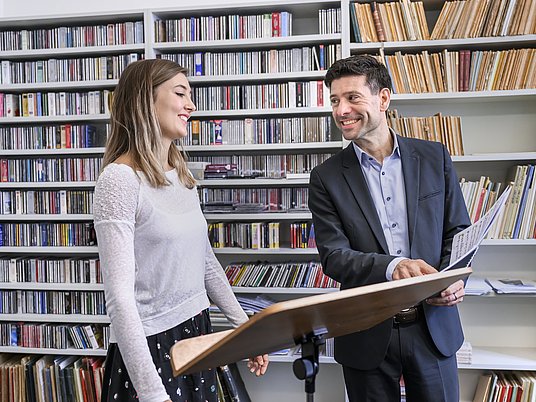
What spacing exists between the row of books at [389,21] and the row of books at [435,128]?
0.41 m

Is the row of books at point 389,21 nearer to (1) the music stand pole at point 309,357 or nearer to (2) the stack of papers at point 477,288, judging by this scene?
(2) the stack of papers at point 477,288

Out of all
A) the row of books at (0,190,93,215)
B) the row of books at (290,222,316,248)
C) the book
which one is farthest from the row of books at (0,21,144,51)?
the book

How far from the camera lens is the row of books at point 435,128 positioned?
275 cm

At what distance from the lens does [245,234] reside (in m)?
2.95

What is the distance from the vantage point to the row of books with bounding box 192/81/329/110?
2.88m

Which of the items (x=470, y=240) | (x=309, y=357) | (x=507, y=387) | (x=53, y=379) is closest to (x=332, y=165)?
(x=470, y=240)

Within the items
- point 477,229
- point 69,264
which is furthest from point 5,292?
point 477,229

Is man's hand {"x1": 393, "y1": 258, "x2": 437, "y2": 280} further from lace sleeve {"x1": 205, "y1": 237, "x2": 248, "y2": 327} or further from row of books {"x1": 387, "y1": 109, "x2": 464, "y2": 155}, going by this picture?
row of books {"x1": 387, "y1": 109, "x2": 464, "y2": 155}

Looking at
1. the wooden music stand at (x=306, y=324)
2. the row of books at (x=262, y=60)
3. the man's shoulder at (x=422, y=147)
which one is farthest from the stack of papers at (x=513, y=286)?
the wooden music stand at (x=306, y=324)

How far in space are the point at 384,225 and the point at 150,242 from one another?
2.46ft

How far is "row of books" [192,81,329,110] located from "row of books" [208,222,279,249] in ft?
2.04

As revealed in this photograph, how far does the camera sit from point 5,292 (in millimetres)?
3160

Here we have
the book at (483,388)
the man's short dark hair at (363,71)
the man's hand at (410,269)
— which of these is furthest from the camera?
the book at (483,388)

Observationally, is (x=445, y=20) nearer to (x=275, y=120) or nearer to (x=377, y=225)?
(x=275, y=120)
